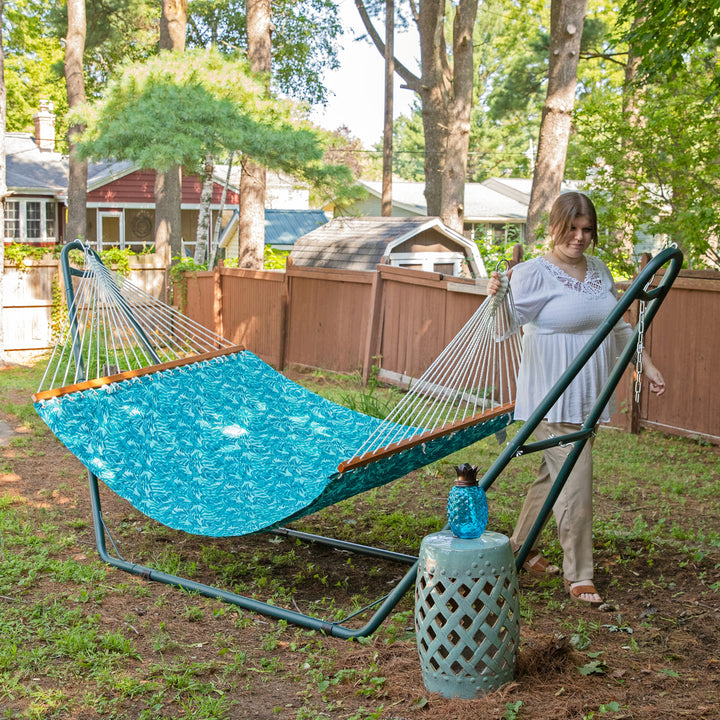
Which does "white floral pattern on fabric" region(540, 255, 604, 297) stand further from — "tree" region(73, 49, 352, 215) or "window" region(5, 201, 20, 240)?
"window" region(5, 201, 20, 240)

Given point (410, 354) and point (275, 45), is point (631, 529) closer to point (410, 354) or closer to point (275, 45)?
point (410, 354)

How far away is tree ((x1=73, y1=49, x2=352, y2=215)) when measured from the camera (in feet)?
28.3

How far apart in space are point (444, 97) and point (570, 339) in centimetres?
1178

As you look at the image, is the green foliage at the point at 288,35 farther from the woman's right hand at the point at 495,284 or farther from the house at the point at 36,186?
the woman's right hand at the point at 495,284

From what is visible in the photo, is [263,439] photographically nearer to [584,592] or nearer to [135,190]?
[584,592]

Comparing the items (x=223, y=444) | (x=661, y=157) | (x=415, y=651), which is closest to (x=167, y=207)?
(x=661, y=157)

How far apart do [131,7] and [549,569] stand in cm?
2015

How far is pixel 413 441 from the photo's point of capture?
316cm

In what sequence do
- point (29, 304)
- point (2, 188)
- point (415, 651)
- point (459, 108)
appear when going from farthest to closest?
point (459, 108)
point (29, 304)
point (2, 188)
point (415, 651)

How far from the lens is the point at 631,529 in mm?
4227

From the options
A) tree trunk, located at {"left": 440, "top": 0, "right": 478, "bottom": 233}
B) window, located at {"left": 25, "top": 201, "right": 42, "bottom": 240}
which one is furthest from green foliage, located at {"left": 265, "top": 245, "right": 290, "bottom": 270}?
window, located at {"left": 25, "top": 201, "right": 42, "bottom": 240}

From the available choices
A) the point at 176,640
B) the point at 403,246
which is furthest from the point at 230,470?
the point at 403,246

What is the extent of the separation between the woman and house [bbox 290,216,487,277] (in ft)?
31.0

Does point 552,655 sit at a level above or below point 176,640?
above
